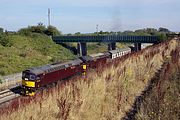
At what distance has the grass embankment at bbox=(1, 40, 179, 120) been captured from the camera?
28.1 ft

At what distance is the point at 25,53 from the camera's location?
199 feet

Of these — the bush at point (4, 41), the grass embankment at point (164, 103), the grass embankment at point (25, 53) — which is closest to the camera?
the grass embankment at point (164, 103)

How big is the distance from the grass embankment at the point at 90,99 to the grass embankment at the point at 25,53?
3318cm

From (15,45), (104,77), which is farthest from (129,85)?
(15,45)

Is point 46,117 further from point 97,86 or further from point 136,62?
point 136,62

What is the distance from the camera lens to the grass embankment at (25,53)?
165 ft

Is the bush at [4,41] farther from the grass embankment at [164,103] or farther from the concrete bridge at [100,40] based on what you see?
the grass embankment at [164,103]

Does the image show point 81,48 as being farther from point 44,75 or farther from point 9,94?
point 44,75

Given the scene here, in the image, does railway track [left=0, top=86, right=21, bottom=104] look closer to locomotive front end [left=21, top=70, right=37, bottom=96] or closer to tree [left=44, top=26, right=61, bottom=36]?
locomotive front end [left=21, top=70, right=37, bottom=96]

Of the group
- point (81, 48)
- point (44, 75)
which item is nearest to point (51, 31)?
point (81, 48)

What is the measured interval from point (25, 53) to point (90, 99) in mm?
51829

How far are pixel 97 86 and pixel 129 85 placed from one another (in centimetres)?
214

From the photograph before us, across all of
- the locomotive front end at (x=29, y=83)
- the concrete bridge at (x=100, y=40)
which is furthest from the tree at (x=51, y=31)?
→ the locomotive front end at (x=29, y=83)

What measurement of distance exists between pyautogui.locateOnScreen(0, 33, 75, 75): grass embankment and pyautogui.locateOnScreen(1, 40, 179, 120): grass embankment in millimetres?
33179
